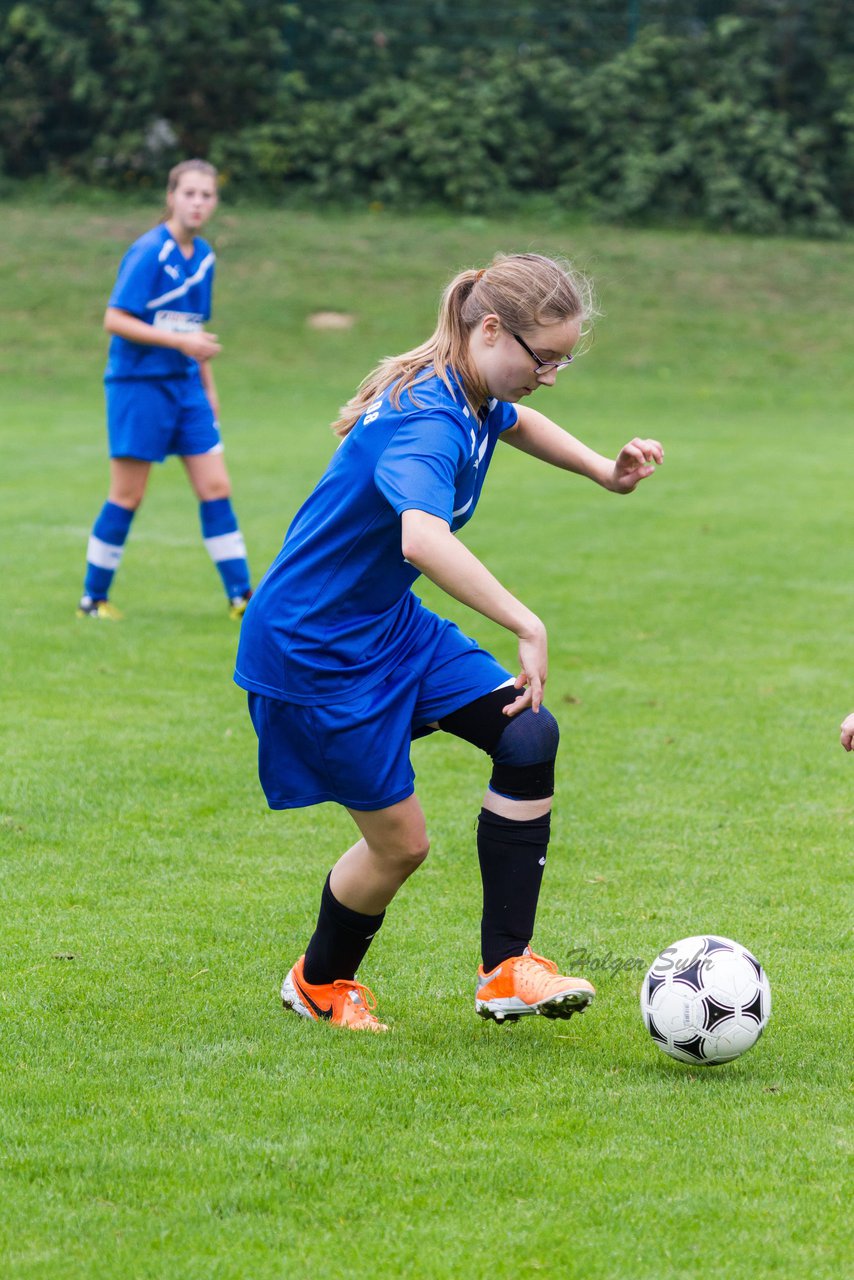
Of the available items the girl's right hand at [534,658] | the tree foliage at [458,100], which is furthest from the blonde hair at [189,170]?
the tree foliage at [458,100]

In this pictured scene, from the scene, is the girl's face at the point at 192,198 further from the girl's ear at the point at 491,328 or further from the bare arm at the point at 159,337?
the girl's ear at the point at 491,328

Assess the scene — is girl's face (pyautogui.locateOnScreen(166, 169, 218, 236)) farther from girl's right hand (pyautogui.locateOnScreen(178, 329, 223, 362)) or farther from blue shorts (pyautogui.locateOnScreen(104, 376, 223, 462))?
blue shorts (pyautogui.locateOnScreen(104, 376, 223, 462))

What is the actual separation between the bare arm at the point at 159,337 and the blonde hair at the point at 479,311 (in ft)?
15.1

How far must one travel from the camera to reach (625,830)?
5.55 meters

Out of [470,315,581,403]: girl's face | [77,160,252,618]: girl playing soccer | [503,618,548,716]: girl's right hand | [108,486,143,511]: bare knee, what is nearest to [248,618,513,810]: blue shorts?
[503,618,548,716]: girl's right hand

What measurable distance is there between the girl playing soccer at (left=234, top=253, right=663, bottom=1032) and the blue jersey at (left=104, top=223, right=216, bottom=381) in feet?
16.7

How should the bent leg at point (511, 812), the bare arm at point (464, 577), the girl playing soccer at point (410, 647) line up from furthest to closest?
the bent leg at point (511, 812) → the girl playing soccer at point (410, 647) → the bare arm at point (464, 577)

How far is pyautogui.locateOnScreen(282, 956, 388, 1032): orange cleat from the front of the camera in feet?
12.6

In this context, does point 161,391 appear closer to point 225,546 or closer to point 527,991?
point 225,546

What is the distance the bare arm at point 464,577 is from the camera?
3.18 meters

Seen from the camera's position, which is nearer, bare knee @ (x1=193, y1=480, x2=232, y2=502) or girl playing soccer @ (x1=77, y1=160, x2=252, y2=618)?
girl playing soccer @ (x1=77, y1=160, x2=252, y2=618)

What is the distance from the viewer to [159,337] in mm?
8328

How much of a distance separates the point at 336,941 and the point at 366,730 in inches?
24.4

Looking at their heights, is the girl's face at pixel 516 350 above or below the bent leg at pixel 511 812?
above
